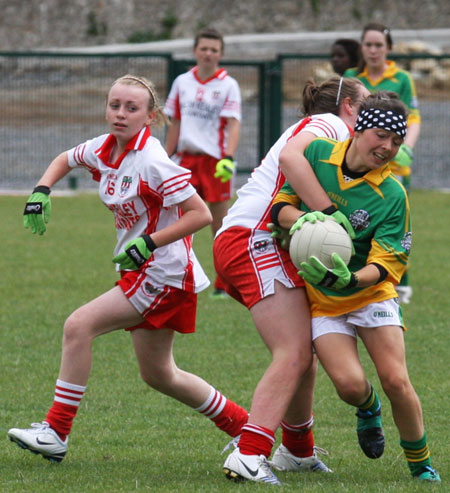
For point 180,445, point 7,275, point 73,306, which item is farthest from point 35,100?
point 180,445

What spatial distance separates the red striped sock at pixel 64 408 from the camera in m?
4.61

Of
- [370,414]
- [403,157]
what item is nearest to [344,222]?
[370,414]

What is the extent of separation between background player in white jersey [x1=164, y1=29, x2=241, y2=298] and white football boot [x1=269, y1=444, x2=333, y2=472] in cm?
463

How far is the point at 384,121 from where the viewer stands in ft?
13.8

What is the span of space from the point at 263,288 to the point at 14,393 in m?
2.09

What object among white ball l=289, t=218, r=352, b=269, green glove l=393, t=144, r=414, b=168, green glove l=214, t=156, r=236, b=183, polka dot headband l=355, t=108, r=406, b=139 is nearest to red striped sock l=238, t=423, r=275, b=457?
white ball l=289, t=218, r=352, b=269

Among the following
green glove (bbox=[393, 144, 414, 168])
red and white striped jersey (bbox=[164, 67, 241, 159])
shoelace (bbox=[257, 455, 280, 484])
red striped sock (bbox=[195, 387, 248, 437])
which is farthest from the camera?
red and white striped jersey (bbox=[164, 67, 241, 159])

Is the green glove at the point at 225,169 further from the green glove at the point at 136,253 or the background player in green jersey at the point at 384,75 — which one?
the green glove at the point at 136,253

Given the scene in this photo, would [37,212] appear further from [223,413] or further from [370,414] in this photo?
[370,414]

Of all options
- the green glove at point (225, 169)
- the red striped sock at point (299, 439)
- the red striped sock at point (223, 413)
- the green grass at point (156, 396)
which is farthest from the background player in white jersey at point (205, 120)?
the red striped sock at point (299, 439)

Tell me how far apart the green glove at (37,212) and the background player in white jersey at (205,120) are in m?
4.39

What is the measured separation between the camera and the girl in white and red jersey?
4.61 metres

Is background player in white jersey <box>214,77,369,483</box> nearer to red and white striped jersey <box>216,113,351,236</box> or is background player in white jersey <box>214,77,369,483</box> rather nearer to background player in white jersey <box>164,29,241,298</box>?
red and white striped jersey <box>216,113,351,236</box>

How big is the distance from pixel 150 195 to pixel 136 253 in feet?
1.06
